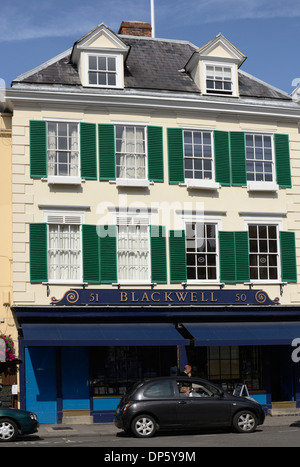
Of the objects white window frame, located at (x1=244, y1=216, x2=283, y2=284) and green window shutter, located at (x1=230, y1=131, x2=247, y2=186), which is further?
green window shutter, located at (x1=230, y1=131, x2=247, y2=186)

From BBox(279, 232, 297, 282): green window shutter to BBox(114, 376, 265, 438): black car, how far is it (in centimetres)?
733

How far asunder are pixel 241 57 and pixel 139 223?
691cm

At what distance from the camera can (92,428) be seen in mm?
23500

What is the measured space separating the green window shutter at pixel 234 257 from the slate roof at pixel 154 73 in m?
5.06

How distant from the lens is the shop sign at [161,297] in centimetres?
2536

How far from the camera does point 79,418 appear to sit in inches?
983

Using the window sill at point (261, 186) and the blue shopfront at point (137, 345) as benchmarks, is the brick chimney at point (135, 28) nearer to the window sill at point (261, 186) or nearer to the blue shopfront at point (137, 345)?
the window sill at point (261, 186)

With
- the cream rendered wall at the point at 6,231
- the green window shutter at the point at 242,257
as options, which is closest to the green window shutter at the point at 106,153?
the cream rendered wall at the point at 6,231

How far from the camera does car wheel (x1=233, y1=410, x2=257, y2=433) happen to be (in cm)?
2072

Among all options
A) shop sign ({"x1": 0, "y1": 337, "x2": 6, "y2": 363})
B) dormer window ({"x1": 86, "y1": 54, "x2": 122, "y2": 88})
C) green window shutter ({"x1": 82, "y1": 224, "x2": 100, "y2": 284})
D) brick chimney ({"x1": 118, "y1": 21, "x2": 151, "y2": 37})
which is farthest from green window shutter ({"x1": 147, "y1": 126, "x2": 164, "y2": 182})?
shop sign ({"x1": 0, "y1": 337, "x2": 6, "y2": 363})

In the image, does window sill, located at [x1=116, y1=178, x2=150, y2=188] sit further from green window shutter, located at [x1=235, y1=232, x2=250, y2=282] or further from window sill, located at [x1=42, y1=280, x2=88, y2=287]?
green window shutter, located at [x1=235, y1=232, x2=250, y2=282]
